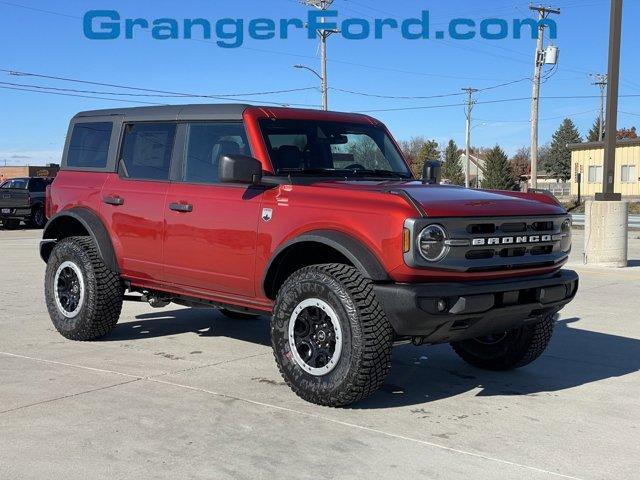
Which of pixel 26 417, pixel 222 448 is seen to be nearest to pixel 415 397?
pixel 222 448

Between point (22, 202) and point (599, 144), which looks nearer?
point (22, 202)

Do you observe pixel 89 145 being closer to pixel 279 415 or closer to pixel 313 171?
pixel 313 171

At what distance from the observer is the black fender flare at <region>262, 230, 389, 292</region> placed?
4.58 m

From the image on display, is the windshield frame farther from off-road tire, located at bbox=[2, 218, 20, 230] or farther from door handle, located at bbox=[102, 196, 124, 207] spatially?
off-road tire, located at bbox=[2, 218, 20, 230]

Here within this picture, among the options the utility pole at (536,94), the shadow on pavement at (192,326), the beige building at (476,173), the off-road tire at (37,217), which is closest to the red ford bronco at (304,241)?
the shadow on pavement at (192,326)

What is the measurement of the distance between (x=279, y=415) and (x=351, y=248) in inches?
43.9

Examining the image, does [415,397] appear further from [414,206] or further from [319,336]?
[414,206]

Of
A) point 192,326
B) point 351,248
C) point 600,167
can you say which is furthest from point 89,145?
point 600,167

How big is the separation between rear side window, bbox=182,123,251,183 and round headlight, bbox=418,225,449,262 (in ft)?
5.57

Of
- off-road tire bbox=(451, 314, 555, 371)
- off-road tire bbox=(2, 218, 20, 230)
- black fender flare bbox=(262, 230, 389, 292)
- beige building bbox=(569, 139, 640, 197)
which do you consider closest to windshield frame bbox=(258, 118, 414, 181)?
black fender flare bbox=(262, 230, 389, 292)

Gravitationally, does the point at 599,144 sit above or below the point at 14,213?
above

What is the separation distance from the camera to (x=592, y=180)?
50.2 m

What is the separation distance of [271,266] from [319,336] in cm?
62

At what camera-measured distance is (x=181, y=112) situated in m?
6.18
